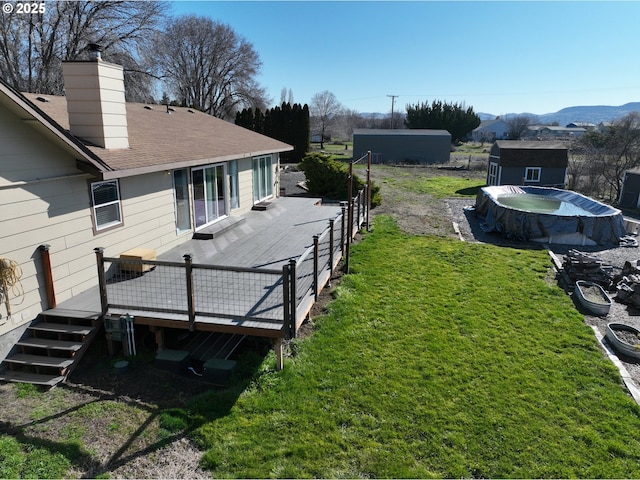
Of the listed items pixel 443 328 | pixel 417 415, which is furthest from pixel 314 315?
pixel 417 415

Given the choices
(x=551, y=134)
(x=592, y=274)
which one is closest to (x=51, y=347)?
(x=592, y=274)

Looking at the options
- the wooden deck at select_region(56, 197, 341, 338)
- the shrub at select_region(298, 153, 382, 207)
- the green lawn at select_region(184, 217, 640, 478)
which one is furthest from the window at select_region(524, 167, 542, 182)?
the wooden deck at select_region(56, 197, 341, 338)

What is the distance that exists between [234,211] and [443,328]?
316 inches

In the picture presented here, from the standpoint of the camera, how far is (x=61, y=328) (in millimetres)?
6461

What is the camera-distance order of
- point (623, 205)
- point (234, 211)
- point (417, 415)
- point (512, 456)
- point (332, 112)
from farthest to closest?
1. point (332, 112)
2. point (623, 205)
3. point (234, 211)
4. point (417, 415)
5. point (512, 456)

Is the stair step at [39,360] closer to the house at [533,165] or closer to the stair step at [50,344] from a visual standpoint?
the stair step at [50,344]

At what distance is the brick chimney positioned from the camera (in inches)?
308

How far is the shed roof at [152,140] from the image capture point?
6484 millimetres

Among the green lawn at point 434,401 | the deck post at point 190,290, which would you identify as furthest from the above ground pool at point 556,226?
the deck post at point 190,290

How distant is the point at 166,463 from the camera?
4672 mm

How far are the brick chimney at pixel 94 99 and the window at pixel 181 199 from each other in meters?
1.97

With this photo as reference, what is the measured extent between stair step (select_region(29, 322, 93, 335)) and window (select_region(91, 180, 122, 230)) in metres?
1.92

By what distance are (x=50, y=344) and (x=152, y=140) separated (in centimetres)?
560

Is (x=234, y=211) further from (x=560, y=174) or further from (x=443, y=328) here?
(x=560, y=174)
